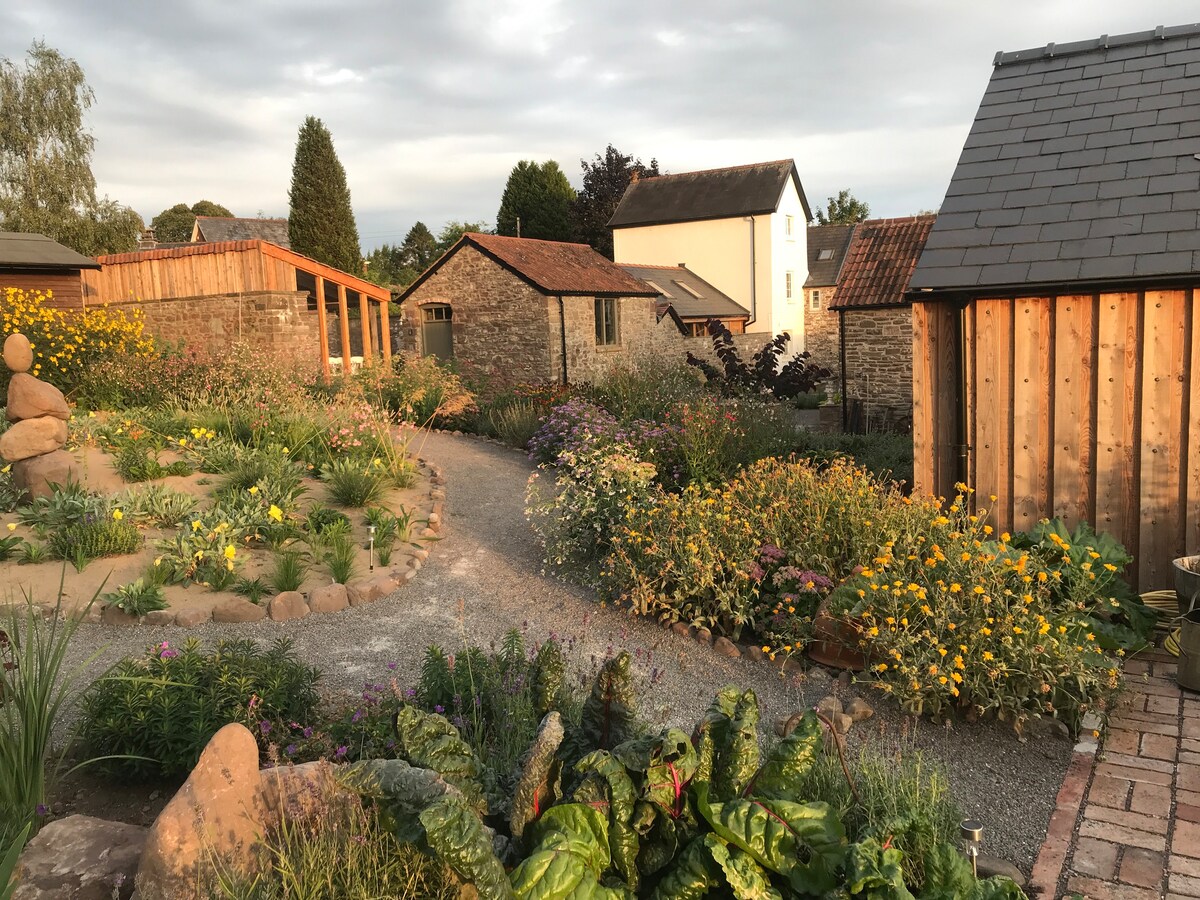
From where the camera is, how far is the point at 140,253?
718 inches

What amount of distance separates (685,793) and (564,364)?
15.9 meters

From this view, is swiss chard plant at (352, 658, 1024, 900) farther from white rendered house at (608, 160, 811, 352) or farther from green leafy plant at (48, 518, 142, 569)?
white rendered house at (608, 160, 811, 352)

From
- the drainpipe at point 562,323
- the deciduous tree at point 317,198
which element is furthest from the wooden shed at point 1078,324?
the deciduous tree at point 317,198

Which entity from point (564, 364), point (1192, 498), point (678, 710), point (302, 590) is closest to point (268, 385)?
point (302, 590)

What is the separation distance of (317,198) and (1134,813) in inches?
1383

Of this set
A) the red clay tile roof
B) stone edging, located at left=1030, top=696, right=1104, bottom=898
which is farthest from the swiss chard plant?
the red clay tile roof

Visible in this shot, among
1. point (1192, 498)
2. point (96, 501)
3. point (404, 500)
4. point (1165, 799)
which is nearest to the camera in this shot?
point (1165, 799)

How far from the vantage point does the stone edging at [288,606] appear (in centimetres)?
639

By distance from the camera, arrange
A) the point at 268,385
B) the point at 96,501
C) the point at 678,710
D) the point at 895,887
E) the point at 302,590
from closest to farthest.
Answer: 1. the point at 895,887
2. the point at 678,710
3. the point at 302,590
4. the point at 96,501
5. the point at 268,385

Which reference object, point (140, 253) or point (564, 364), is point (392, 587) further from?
point (140, 253)

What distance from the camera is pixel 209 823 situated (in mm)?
2795

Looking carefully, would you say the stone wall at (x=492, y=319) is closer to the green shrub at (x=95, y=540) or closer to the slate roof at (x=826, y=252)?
the green shrub at (x=95, y=540)

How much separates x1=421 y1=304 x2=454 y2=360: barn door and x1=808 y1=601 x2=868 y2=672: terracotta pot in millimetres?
15468

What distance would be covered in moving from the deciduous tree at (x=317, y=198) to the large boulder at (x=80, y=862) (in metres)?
33.3
